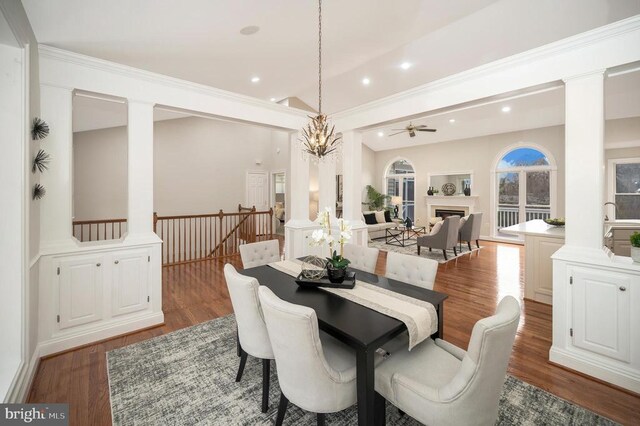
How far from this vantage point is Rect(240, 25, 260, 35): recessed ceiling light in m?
3.08

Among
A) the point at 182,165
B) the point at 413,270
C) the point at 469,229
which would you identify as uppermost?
the point at 182,165

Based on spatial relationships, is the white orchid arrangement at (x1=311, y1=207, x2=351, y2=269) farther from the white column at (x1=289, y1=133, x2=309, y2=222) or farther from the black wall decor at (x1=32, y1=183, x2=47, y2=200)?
the white column at (x1=289, y1=133, x2=309, y2=222)

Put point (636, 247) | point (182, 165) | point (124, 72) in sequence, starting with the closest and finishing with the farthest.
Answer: point (636, 247) < point (124, 72) < point (182, 165)

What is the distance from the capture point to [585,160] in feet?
7.56

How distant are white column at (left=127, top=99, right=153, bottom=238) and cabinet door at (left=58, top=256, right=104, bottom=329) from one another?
46cm

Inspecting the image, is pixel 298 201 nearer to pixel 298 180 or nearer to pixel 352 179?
pixel 298 180

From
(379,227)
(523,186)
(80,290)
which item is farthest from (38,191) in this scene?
(523,186)

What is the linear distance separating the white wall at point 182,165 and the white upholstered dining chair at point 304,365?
22.8 feet

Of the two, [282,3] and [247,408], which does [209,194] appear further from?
[247,408]

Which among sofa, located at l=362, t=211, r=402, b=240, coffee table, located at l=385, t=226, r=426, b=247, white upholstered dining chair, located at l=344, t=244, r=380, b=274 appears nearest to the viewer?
white upholstered dining chair, located at l=344, t=244, r=380, b=274

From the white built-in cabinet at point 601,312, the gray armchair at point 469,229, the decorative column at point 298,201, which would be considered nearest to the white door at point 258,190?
the decorative column at point 298,201

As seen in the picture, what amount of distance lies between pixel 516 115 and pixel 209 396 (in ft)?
27.2

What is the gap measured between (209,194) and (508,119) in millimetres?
8263

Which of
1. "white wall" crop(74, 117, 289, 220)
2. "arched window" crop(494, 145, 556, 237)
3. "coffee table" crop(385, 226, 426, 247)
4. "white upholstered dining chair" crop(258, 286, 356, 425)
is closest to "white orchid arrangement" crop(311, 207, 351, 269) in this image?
"white upholstered dining chair" crop(258, 286, 356, 425)
